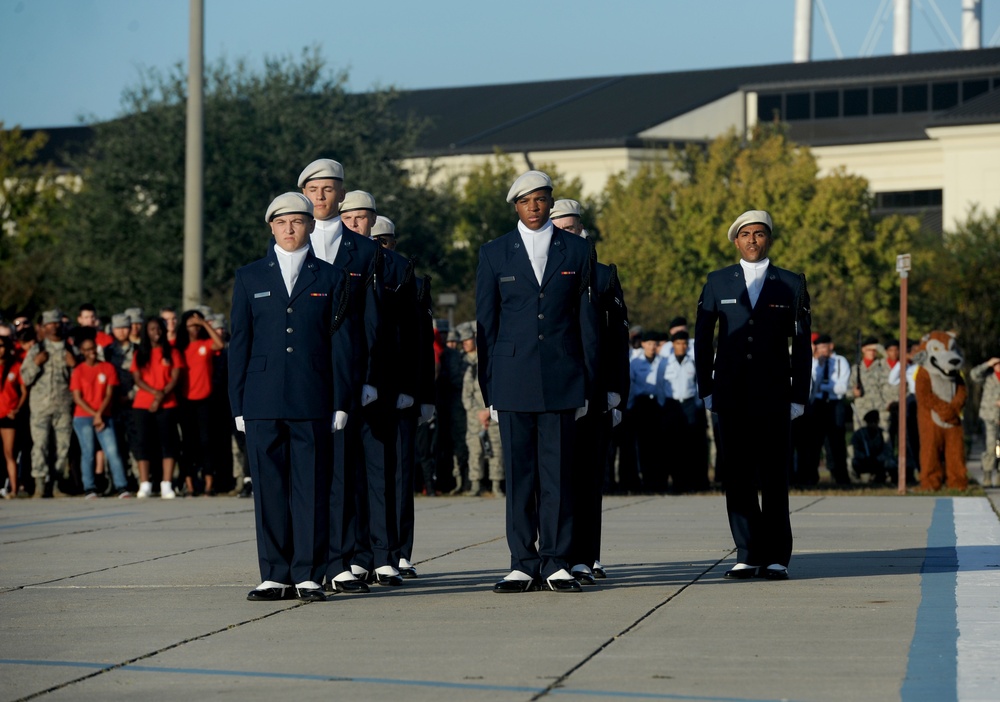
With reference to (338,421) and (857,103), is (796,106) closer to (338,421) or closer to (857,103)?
(857,103)

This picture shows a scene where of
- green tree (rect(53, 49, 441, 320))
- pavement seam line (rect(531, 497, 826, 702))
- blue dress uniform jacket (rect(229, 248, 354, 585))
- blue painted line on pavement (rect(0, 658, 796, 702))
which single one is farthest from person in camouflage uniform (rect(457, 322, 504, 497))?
green tree (rect(53, 49, 441, 320))

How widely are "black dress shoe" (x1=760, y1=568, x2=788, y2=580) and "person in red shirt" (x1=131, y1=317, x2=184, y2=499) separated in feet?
35.4

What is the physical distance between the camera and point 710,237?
6294cm

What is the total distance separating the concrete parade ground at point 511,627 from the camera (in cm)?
670

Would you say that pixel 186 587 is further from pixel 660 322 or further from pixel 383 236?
pixel 660 322

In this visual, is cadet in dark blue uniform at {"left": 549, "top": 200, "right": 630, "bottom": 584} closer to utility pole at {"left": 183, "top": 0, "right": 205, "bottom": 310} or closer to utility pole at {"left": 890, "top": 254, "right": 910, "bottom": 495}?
utility pole at {"left": 890, "top": 254, "right": 910, "bottom": 495}

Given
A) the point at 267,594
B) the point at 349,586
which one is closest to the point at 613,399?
the point at 349,586

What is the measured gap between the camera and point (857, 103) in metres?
85.5

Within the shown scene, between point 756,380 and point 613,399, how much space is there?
924mm

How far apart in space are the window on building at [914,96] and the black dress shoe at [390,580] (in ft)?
257

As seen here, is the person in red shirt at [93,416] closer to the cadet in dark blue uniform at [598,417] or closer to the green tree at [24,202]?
the cadet in dark blue uniform at [598,417]

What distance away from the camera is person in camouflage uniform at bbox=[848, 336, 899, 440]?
23.1 m

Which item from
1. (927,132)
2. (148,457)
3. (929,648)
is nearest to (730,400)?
(929,648)

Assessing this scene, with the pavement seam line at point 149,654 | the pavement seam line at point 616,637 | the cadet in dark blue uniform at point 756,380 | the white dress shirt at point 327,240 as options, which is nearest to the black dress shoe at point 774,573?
the cadet in dark blue uniform at point 756,380
